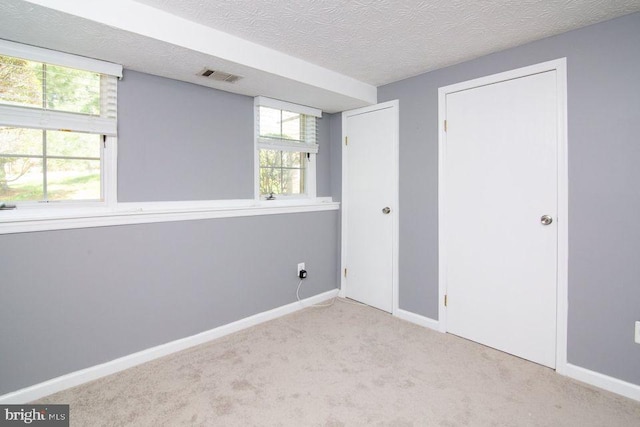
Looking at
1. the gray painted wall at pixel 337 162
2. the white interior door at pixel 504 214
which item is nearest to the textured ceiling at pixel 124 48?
the gray painted wall at pixel 337 162

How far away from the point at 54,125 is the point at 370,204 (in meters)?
2.62

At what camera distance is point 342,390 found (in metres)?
2.04

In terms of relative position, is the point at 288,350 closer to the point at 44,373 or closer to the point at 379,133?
the point at 44,373

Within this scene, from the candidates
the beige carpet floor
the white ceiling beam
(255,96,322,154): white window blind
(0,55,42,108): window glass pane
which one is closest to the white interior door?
the beige carpet floor

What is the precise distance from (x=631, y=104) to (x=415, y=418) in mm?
2206

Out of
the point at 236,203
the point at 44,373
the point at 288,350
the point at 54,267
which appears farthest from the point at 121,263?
the point at 288,350

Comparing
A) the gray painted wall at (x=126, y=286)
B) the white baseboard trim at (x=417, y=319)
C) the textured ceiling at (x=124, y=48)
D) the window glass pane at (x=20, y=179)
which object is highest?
the textured ceiling at (x=124, y=48)

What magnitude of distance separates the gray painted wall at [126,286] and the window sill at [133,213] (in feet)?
0.17

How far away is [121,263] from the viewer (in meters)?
2.26

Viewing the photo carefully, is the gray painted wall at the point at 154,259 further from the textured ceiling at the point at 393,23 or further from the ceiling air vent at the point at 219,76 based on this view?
the textured ceiling at the point at 393,23

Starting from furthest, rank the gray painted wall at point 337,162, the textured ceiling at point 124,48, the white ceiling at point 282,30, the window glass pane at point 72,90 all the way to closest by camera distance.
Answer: the gray painted wall at point 337,162 < the window glass pane at point 72,90 < the white ceiling at point 282,30 < the textured ceiling at point 124,48

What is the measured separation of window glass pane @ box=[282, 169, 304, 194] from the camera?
11.3 feet

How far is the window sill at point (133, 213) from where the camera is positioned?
6.29 feet

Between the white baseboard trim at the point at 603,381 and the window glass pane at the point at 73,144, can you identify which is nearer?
the white baseboard trim at the point at 603,381
